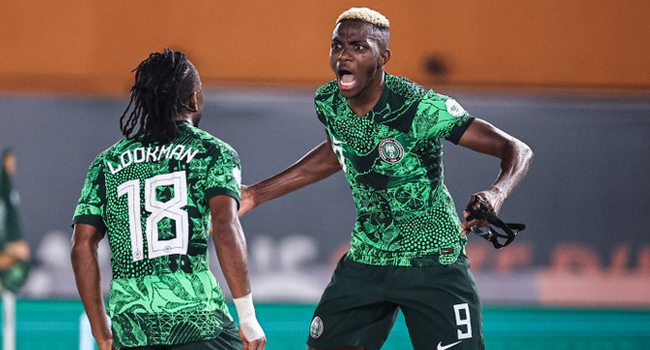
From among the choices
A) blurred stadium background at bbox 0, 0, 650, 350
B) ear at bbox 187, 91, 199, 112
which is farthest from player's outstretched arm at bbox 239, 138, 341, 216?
blurred stadium background at bbox 0, 0, 650, 350

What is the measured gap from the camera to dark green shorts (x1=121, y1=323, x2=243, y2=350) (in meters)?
3.58

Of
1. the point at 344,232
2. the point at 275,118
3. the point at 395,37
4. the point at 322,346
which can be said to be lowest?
the point at 322,346

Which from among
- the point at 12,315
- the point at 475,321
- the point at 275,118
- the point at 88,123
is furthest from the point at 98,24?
the point at 475,321

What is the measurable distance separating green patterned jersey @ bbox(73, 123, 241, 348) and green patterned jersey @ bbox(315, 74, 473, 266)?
0.86 metres

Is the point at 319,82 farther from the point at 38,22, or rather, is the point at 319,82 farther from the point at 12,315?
the point at 12,315

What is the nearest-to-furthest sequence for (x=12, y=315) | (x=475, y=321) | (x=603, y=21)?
1. (x=475, y=321)
2. (x=12, y=315)
3. (x=603, y=21)

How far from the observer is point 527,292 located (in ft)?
23.2

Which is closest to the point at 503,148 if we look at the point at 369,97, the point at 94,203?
the point at 369,97

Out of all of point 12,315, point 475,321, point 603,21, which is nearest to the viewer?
point 475,321

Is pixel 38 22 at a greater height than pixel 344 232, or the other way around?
pixel 38 22

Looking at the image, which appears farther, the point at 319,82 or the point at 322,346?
the point at 319,82

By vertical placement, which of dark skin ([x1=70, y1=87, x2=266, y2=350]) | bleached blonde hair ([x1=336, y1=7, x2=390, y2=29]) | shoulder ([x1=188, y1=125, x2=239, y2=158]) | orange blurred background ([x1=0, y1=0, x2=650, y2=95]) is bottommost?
dark skin ([x1=70, y1=87, x2=266, y2=350])

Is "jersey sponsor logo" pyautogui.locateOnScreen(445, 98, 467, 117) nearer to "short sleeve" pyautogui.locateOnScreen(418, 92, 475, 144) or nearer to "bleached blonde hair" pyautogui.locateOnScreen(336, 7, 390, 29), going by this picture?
"short sleeve" pyautogui.locateOnScreen(418, 92, 475, 144)

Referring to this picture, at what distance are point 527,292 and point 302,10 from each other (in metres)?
2.46
